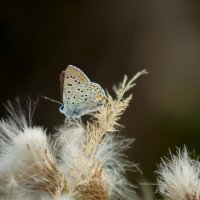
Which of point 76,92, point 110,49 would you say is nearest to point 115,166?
point 76,92

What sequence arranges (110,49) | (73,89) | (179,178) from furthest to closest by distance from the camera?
1. (110,49)
2. (73,89)
3. (179,178)

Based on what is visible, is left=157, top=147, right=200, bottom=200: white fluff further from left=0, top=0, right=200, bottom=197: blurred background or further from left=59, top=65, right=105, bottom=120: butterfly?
left=0, top=0, right=200, bottom=197: blurred background

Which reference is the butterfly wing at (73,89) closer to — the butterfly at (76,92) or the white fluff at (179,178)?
the butterfly at (76,92)

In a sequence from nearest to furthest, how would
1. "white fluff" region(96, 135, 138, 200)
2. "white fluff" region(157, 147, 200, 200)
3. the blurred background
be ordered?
"white fluff" region(157, 147, 200, 200) → "white fluff" region(96, 135, 138, 200) → the blurred background

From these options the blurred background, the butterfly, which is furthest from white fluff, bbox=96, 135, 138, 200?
the blurred background

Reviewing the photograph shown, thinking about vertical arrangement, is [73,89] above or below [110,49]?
below

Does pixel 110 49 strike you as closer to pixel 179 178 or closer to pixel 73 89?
pixel 73 89

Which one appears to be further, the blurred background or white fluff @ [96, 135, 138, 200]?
the blurred background
